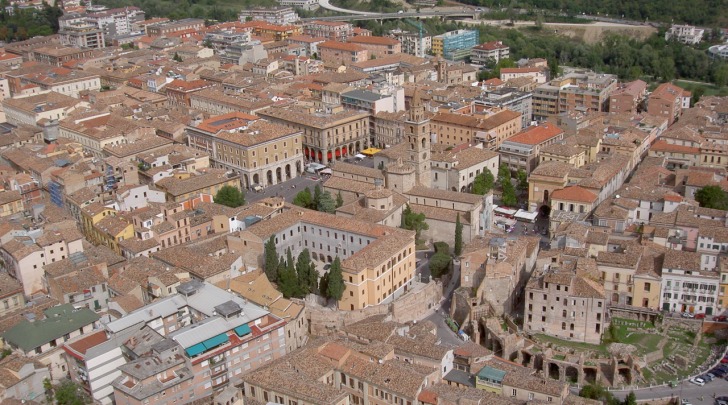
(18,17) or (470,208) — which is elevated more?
(18,17)

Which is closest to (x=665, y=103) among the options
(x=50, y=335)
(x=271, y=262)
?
(x=271, y=262)

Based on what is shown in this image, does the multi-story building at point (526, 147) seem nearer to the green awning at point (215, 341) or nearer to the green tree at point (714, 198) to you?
the green tree at point (714, 198)

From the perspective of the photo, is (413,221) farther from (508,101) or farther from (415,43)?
(415,43)

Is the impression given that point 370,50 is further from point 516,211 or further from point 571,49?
point 516,211

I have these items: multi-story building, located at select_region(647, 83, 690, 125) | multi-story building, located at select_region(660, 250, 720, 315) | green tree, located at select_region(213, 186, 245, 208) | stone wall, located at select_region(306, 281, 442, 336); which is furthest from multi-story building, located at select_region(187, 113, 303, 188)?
multi-story building, located at select_region(647, 83, 690, 125)

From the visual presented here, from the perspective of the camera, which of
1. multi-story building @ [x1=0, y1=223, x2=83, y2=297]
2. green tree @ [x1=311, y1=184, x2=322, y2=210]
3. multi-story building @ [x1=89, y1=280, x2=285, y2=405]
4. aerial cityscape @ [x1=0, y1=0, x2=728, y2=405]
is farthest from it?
green tree @ [x1=311, y1=184, x2=322, y2=210]

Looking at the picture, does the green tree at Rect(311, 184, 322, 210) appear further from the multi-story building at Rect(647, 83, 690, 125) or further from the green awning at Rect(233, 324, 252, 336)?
the multi-story building at Rect(647, 83, 690, 125)

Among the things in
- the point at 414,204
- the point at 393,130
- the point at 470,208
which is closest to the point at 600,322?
the point at 470,208
